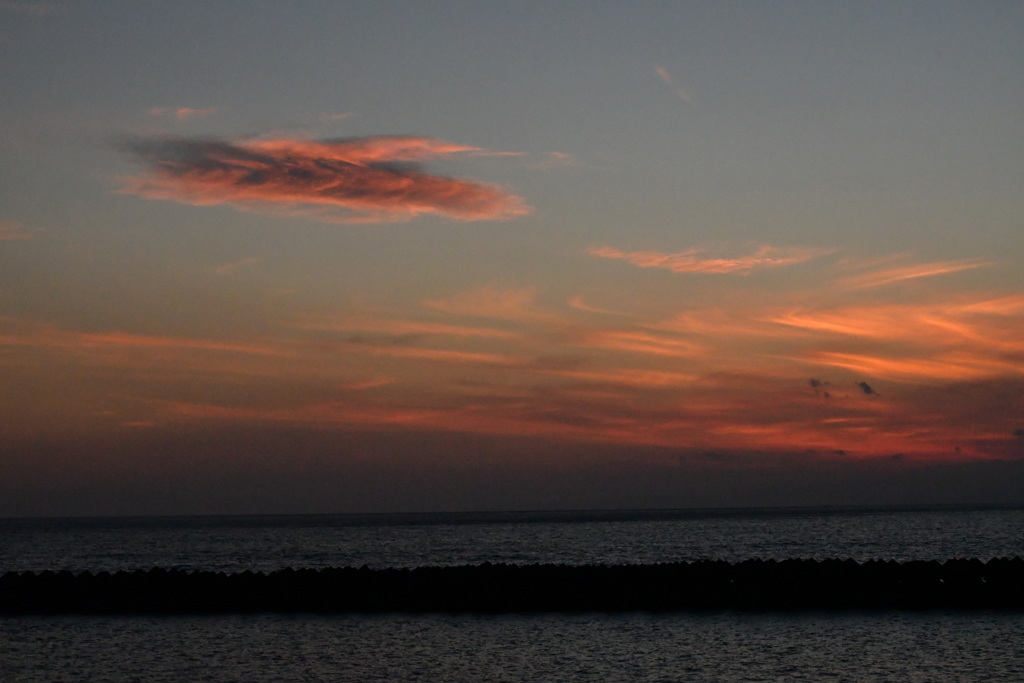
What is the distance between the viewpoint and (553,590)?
39344mm

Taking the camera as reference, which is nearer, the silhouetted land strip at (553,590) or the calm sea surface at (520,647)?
the calm sea surface at (520,647)

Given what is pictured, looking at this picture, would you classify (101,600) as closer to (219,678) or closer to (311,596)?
(311,596)

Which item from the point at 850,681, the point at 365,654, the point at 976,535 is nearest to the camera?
the point at 850,681

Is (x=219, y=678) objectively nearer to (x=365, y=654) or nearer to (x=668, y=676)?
(x=365, y=654)

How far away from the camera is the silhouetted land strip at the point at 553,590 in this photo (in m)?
38.2

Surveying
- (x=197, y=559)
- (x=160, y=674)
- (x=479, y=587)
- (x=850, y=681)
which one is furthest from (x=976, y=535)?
(x=160, y=674)

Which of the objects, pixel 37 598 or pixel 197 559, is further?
pixel 197 559

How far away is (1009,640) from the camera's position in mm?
30000

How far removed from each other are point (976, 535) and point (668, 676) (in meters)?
96.8

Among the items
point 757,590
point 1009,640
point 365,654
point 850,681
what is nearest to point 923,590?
point 757,590

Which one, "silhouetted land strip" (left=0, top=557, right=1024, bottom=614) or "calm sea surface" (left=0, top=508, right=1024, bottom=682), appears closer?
"calm sea surface" (left=0, top=508, right=1024, bottom=682)

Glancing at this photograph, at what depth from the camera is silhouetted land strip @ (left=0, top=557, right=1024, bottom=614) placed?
38.2 meters

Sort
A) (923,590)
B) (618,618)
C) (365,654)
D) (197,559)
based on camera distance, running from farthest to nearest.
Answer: (197,559), (923,590), (618,618), (365,654)

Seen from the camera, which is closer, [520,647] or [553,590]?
[520,647]
